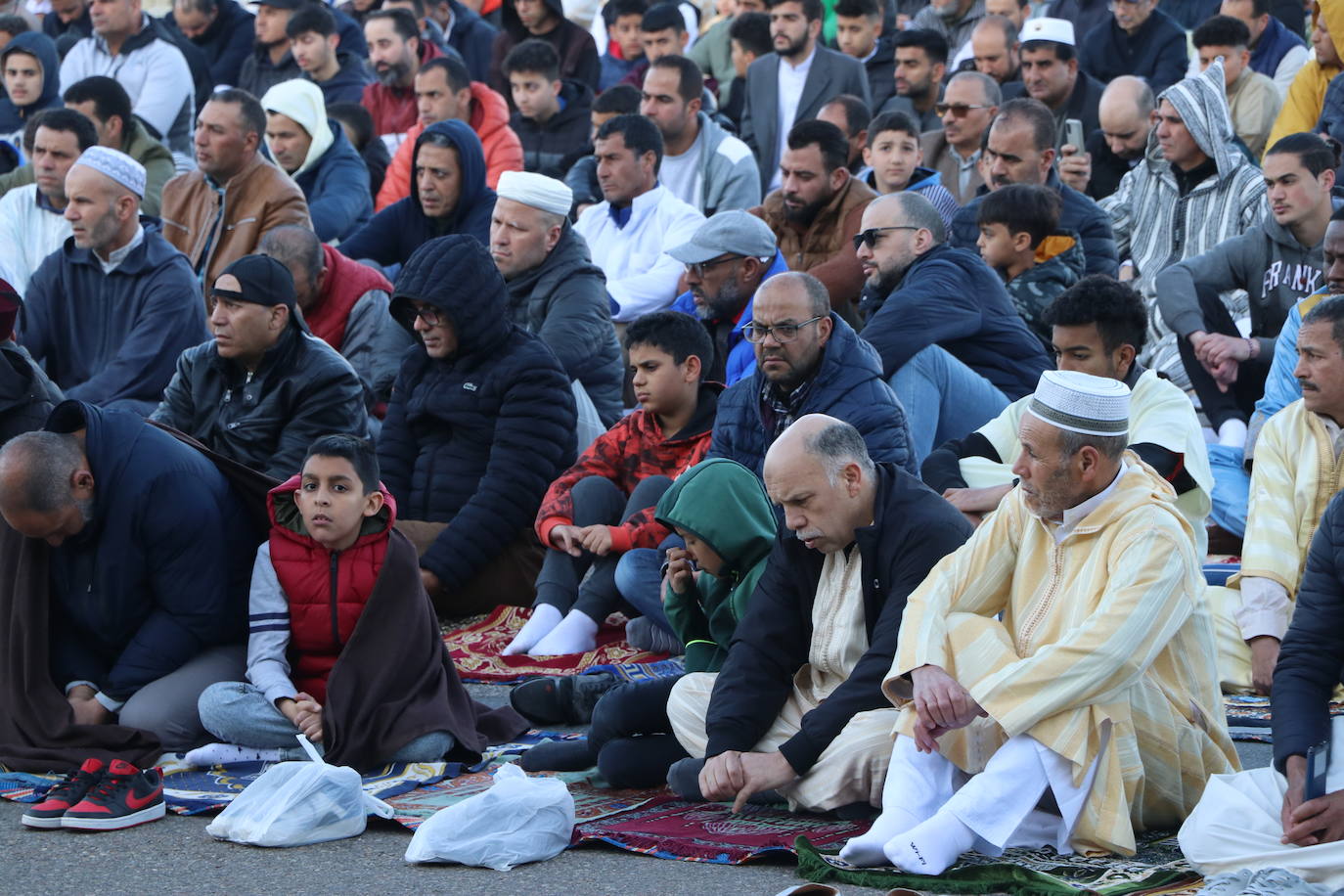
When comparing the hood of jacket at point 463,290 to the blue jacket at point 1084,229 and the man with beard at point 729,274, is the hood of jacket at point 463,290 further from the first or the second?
the blue jacket at point 1084,229

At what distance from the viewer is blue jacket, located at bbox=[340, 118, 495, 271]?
918 cm

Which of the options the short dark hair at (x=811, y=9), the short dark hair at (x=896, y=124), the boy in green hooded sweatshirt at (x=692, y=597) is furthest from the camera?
the short dark hair at (x=811, y=9)

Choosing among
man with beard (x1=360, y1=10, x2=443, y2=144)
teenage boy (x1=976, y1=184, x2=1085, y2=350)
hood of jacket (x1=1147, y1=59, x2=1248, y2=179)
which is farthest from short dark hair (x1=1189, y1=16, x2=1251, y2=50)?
man with beard (x1=360, y1=10, x2=443, y2=144)

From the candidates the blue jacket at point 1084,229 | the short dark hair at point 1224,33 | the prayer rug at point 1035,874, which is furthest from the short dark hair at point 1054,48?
the prayer rug at point 1035,874

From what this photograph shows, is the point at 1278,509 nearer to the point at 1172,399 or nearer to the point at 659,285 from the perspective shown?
the point at 1172,399

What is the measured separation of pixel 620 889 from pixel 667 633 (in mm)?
2381

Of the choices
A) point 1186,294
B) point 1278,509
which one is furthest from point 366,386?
point 1278,509

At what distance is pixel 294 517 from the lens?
19.2 feet

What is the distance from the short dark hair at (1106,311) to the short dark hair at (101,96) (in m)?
6.29

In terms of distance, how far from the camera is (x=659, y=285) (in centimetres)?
896

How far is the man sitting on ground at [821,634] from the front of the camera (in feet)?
15.7

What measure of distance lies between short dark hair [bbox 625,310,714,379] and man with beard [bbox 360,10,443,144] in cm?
565

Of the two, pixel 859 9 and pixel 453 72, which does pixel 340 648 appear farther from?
pixel 859 9

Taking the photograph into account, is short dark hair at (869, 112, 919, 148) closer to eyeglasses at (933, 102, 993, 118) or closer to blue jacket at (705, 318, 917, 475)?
eyeglasses at (933, 102, 993, 118)
